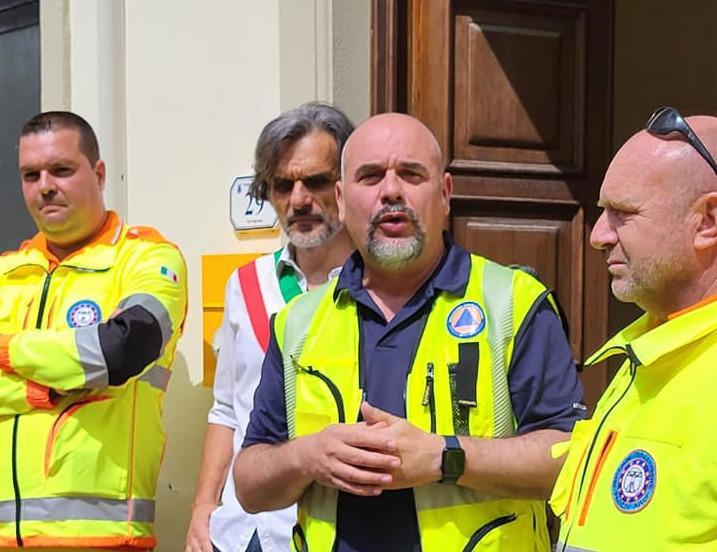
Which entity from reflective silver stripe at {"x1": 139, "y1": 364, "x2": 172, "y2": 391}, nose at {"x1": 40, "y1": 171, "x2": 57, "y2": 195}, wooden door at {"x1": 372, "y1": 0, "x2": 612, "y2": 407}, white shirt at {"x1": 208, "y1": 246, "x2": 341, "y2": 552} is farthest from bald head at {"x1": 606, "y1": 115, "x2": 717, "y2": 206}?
wooden door at {"x1": 372, "y1": 0, "x2": 612, "y2": 407}

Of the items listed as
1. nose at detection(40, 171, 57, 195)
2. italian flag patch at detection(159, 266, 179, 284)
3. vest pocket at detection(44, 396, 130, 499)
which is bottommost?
vest pocket at detection(44, 396, 130, 499)

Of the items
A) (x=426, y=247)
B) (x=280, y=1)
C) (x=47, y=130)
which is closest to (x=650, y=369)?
(x=426, y=247)

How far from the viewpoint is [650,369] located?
1.77m

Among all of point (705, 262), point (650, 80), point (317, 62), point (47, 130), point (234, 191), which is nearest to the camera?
point (705, 262)

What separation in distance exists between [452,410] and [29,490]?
4.80 ft

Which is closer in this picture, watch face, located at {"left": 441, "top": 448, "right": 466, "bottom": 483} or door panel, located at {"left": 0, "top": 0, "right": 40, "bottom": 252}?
watch face, located at {"left": 441, "top": 448, "right": 466, "bottom": 483}

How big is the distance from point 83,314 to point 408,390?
1.37 m

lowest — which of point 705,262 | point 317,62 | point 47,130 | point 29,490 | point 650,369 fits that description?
point 29,490

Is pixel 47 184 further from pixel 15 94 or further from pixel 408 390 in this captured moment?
pixel 15 94

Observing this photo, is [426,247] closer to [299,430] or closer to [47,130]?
[299,430]

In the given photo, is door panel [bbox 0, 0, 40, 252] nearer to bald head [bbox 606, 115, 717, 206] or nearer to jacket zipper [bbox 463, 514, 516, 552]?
jacket zipper [bbox 463, 514, 516, 552]

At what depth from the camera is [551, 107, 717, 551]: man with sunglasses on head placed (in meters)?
1.59

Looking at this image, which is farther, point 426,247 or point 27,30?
point 27,30

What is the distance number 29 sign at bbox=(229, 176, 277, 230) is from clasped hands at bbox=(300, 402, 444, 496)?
1.91 m
